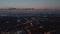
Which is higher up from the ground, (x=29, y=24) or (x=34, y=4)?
(x=34, y=4)

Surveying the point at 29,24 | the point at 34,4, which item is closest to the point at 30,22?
the point at 29,24

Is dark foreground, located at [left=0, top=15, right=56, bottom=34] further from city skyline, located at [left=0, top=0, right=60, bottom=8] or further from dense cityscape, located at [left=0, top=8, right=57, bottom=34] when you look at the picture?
city skyline, located at [left=0, top=0, right=60, bottom=8]

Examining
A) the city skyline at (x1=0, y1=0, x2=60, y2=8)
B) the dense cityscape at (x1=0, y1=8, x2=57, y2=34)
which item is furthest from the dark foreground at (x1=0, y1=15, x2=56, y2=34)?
the city skyline at (x1=0, y1=0, x2=60, y2=8)

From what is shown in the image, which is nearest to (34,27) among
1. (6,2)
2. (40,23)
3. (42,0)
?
(40,23)

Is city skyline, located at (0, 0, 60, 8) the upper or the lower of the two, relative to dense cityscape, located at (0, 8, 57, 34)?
upper

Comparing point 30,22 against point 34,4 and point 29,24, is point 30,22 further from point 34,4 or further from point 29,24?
point 34,4

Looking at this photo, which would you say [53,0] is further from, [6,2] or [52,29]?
[6,2]

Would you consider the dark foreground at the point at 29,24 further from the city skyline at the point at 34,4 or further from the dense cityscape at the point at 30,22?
the city skyline at the point at 34,4

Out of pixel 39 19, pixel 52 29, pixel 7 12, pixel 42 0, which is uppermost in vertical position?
pixel 42 0

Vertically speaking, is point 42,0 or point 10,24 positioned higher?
point 42,0

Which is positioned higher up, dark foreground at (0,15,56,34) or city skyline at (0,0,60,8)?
city skyline at (0,0,60,8)

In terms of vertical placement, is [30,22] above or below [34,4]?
below
